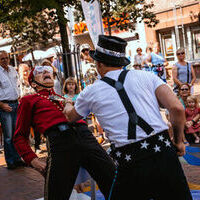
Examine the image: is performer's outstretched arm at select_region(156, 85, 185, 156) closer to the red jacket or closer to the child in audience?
the red jacket

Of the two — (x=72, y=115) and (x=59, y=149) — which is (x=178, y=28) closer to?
(x=59, y=149)

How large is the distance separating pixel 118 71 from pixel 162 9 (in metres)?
23.0

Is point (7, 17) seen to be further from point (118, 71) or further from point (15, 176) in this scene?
point (118, 71)

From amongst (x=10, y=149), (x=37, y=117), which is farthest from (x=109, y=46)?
(x=10, y=149)

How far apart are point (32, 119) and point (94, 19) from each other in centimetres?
436

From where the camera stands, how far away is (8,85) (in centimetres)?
701

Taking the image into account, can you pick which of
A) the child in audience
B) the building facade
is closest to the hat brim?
the child in audience

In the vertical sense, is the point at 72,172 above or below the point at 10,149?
above

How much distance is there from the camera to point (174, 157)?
8.02 feet

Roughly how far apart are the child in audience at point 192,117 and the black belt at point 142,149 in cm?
481

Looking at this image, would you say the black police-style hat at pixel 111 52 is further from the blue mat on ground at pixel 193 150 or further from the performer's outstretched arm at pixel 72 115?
the blue mat on ground at pixel 193 150

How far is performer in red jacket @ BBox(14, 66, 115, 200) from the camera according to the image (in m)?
3.21

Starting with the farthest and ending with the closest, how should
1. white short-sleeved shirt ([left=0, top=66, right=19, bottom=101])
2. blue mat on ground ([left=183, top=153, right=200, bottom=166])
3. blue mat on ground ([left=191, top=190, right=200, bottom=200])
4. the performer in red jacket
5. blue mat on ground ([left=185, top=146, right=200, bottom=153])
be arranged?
1. white short-sleeved shirt ([left=0, top=66, right=19, bottom=101])
2. blue mat on ground ([left=185, top=146, right=200, bottom=153])
3. blue mat on ground ([left=183, top=153, right=200, bottom=166])
4. blue mat on ground ([left=191, top=190, right=200, bottom=200])
5. the performer in red jacket

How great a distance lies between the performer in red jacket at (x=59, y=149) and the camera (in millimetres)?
3211
